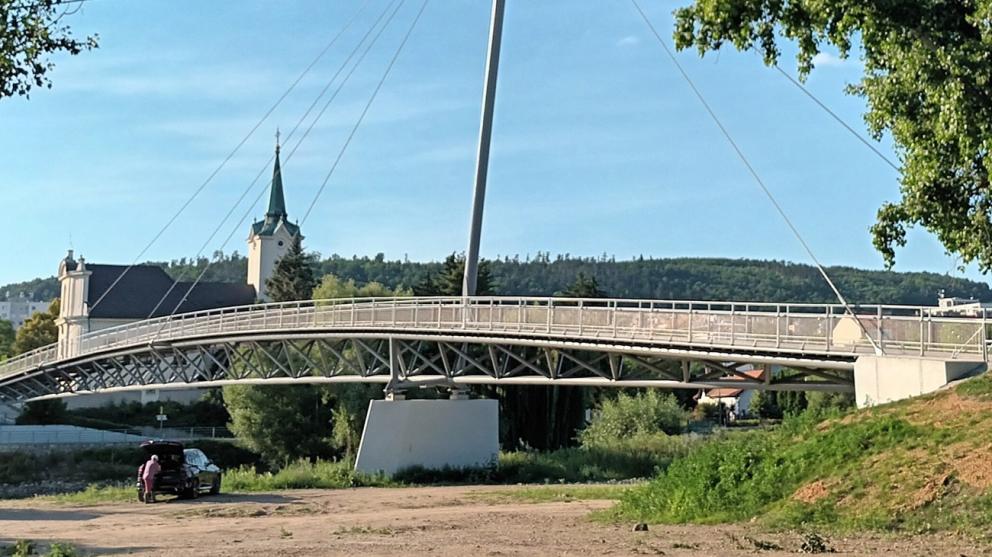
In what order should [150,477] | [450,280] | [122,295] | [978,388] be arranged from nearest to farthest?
1. [978,388]
2. [150,477]
3. [450,280]
4. [122,295]

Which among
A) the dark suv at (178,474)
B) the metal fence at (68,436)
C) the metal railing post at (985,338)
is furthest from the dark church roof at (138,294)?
the metal railing post at (985,338)

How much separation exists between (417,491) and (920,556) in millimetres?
22104

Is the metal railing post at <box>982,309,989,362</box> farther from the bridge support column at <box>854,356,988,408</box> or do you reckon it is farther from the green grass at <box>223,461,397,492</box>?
the green grass at <box>223,461,397,492</box>

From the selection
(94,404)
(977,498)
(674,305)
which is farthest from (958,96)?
(94,404)

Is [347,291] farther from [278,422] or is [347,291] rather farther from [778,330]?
[778,330]

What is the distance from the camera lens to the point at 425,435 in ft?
129

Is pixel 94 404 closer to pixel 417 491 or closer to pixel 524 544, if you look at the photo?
pixel 417 491

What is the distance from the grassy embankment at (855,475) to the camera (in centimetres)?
1458

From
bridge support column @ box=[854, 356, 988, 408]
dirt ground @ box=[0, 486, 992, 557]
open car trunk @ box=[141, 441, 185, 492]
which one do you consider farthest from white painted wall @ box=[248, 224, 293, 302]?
bridge support column @ box=[854, 356, 988, 408]

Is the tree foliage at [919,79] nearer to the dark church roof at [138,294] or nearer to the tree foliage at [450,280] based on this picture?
the tree foliage at [450,280]

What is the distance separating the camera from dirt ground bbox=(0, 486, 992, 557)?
1398 centimetres

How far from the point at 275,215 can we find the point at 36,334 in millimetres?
33768

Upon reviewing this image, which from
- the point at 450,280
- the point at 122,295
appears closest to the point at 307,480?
the point at 450,280

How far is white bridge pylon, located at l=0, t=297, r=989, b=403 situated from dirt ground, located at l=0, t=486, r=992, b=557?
4.92 m
